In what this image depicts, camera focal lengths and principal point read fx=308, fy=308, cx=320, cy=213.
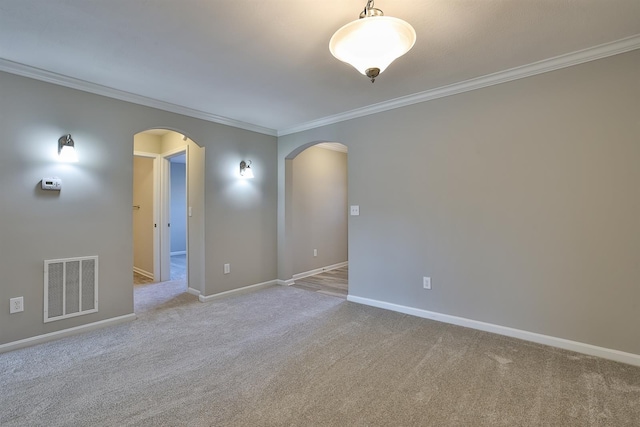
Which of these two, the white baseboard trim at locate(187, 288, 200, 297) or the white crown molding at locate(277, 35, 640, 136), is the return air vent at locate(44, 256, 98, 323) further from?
the white crown molding at locate(277, 35, 640, 136)

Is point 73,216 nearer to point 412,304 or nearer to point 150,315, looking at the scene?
point 150,315

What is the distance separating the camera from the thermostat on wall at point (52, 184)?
2.71m

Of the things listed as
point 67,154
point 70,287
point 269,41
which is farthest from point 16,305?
point 269,41

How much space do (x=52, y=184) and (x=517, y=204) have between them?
415 centimetres

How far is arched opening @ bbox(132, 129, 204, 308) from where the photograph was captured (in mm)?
4125

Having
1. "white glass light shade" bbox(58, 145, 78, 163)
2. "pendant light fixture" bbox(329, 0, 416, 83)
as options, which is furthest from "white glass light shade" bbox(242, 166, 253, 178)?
"pendant light fixture" bbox(329, 0, 416, 83)

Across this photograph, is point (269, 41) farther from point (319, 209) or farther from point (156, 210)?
point (156, 210)

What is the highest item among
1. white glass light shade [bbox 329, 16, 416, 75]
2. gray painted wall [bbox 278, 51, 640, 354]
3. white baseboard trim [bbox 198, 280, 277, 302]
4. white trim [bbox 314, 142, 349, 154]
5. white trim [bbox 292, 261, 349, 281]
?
white trim [bbox 314, 142, 349, 154]

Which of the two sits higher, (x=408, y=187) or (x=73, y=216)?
(x=408, y=187)

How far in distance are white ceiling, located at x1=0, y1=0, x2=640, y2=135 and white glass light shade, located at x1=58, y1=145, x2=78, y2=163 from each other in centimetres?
62

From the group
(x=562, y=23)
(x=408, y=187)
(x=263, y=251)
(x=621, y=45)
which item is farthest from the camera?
(x=263, y=251)

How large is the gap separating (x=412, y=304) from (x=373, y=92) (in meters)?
2.30

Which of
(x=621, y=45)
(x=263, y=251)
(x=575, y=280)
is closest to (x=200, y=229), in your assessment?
(x=263, y=251)

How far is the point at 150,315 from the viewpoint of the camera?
3396 millimetres
